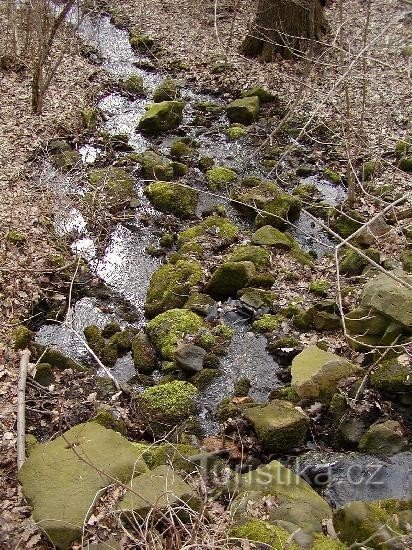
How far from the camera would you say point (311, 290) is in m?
8.23

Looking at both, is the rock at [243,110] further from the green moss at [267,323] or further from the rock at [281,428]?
the rock at [281,428]

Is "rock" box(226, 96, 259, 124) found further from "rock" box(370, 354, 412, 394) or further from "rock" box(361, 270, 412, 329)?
"rock" box(370, 354, 412, 394)

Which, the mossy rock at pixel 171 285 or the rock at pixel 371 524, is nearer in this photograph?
the rock at pixel 371 524

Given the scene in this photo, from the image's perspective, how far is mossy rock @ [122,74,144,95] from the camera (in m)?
14.4

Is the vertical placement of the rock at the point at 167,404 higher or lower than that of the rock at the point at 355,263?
lower

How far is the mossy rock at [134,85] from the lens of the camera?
47.2ft

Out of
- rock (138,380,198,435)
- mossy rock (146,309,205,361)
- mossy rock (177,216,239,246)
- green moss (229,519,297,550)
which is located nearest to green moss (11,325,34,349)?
mossy rock (146,309,205,361)

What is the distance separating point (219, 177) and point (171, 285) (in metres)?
3.48

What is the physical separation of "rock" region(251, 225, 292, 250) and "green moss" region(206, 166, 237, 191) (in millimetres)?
1923

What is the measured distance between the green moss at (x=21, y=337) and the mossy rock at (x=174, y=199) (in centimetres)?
399

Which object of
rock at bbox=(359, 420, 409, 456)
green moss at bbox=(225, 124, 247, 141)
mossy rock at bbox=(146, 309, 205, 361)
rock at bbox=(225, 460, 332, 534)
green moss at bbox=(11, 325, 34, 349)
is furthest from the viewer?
green moss at bbox=(225, 124, 247, 141)

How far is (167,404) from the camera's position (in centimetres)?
650

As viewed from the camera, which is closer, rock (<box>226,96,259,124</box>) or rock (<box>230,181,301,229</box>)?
rock (<box>230,181,301,229</box>)

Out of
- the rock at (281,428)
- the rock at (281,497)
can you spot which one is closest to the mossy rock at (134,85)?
the rock at (281,428)
